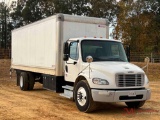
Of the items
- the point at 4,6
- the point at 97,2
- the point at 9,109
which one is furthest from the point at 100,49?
the point at 4,6

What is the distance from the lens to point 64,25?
438 inches

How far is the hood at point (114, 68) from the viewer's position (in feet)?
29.0

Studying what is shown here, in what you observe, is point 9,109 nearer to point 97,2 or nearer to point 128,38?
point 128,38

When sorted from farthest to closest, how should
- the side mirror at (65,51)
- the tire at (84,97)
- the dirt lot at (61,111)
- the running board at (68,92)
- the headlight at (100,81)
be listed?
the side mirror at (65,51)
the running board at (68,92)
the tire at (84,97)
the headlight at (100,81)
the dirt lot at (61,111)

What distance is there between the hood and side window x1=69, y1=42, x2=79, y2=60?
885 mm

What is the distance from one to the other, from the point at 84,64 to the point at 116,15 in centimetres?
4465

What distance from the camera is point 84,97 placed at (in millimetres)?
9219

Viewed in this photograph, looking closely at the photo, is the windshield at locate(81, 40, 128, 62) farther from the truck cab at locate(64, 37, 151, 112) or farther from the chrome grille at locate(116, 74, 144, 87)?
the chrome grille at locate(116, 74, 144, 87)

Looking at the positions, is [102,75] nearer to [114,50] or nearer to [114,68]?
[114,68]

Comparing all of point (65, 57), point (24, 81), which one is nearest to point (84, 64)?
point (65, 57)

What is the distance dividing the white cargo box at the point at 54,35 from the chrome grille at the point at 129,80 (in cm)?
298

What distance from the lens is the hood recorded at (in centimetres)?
884

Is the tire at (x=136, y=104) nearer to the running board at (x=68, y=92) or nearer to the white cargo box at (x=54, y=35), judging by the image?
the running board at (x=68, y=92)

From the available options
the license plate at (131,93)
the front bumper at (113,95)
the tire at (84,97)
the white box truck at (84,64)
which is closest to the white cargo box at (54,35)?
the white box truck at (84,64)
